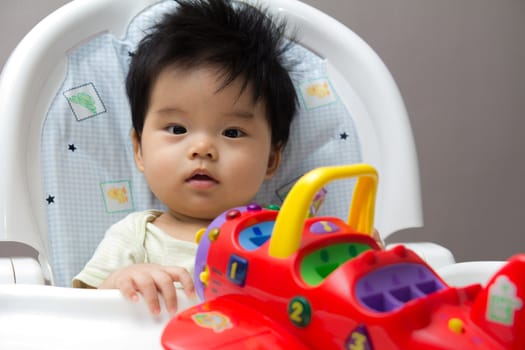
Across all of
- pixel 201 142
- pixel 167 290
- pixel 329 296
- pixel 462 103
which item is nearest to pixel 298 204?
pixel 329 296

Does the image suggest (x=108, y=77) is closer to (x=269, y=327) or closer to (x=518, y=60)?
(x=269, y=327)

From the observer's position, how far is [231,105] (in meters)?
0.79

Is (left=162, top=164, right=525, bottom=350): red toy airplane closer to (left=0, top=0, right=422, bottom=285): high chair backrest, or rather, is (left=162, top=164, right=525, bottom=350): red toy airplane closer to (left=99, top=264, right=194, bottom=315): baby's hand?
(left=99, top=264, right=194, bottom=315): baby's hand

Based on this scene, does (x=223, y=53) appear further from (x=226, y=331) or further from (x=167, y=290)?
(x=226, y=331)

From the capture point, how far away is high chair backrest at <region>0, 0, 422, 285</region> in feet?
2.64

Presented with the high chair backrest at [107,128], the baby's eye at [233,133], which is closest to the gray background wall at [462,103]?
the high chair backrest at [107,128]

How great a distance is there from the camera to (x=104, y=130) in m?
0.89

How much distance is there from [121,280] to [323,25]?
51 cm

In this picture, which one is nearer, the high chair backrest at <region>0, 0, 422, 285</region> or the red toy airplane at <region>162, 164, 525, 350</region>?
the red toy airplane at <region>162, 164, 525, 350</region>

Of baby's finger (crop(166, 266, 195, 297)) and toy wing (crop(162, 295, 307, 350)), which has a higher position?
toy wing (crop(162, 295, 307, 350))

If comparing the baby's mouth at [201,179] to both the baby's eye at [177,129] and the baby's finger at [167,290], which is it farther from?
the baby's finger at [167,290]

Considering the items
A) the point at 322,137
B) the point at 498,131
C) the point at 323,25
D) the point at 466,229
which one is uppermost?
the point at 323,25

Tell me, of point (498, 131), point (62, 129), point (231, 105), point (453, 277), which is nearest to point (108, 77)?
point (62, 129)

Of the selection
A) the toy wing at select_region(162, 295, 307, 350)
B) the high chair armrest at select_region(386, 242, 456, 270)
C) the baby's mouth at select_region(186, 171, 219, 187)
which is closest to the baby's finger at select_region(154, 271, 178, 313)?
the toy wing at select_region(162, 295, 307, 350)
